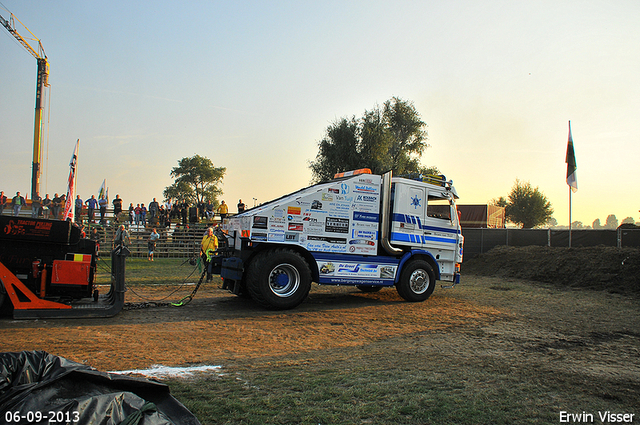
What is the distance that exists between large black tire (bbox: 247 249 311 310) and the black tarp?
19.2ft

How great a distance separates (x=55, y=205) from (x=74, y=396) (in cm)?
2465

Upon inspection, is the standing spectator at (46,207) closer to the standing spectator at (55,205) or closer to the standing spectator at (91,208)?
the standing spectator at (55,205)

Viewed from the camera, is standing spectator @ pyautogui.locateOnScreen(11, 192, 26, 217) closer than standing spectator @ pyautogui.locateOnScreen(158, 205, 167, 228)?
Yes

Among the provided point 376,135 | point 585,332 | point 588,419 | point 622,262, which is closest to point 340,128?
point 376,135

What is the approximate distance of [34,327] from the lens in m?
6.73

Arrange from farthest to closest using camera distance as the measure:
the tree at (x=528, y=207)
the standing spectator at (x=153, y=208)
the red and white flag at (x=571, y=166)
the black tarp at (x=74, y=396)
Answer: the tree at (x=528, y=207) → the standing spectator at (x=153, y=208) → the red and white flag at (x=571, y=166) → the black tarp at (x=74, y=396)

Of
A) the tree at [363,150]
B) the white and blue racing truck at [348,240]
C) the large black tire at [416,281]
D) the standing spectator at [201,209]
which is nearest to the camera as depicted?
the white and blue racing truck at [348,240]

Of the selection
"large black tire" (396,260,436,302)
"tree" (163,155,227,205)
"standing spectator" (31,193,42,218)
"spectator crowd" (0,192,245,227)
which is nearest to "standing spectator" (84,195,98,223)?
"spectator crowd" (0,192,245,227)

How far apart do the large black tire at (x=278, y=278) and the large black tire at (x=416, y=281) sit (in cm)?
272

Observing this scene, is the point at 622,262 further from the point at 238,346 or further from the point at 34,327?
the point at 34,327

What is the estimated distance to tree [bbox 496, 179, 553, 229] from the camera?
58656 mm

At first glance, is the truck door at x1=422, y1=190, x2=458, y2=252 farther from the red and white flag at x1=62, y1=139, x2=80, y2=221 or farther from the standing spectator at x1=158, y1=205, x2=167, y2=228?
the standing spectator at x1=158, y1=205, x2=167, y2=228

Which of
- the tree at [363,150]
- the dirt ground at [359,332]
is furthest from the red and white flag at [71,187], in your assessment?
the tree at [363,150]

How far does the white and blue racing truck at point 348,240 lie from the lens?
891 centimetres
